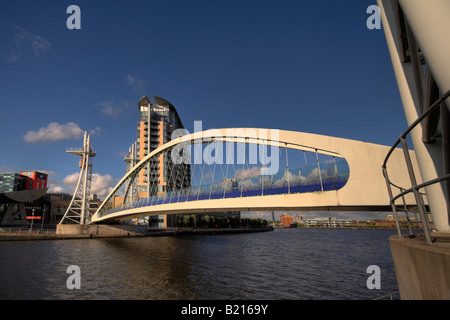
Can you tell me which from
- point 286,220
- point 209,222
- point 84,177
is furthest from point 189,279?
point 286,220

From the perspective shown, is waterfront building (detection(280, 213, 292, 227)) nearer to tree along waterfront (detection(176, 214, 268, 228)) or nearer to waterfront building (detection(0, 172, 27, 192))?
tree along waterfront (detection(176, 214, 268, 228))

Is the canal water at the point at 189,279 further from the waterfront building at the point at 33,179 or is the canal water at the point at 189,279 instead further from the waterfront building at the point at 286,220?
the waterfront building at the point at 286,220

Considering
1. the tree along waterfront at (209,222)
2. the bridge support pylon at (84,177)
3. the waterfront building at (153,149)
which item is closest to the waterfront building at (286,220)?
the tree along waterfront at (209,222)

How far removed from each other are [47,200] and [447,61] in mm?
95581

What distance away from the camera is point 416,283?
2541 mm

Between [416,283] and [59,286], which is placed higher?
[416,283]

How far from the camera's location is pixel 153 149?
81250 mm

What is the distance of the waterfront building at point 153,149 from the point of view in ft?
247

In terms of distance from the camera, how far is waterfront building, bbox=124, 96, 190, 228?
75250 mm
